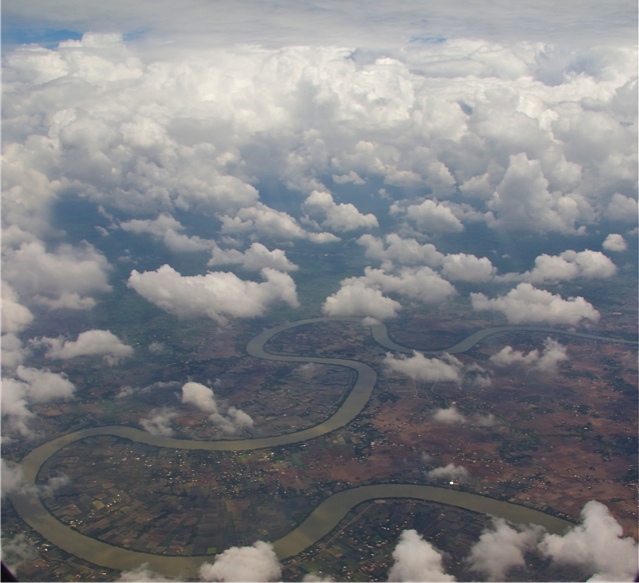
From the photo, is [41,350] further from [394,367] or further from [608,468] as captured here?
[608,468]

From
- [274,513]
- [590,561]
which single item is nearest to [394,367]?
[274,513]

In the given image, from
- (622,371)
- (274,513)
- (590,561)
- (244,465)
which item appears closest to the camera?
(590,561)

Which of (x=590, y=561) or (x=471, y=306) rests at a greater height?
(x=590, y=561)

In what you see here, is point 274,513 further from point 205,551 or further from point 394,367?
point 394,367

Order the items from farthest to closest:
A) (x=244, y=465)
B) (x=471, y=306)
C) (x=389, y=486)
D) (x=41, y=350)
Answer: (x=471, y=306)
(x=41, y=350)
(x=244, y=465)
(x=389, y=486)

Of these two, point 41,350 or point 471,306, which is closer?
point 41,350

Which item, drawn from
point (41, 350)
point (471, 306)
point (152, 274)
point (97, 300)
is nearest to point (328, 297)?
point (471, 306)
